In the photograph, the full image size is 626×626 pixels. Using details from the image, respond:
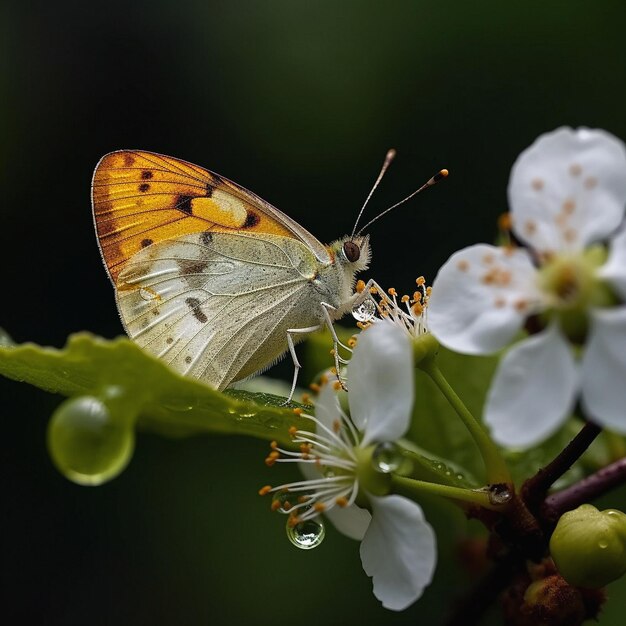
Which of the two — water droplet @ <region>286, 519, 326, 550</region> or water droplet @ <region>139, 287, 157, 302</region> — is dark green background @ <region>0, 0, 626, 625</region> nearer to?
water droplet @ <region>139, 287, 157, 302</region>

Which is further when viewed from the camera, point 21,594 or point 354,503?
point 21,594

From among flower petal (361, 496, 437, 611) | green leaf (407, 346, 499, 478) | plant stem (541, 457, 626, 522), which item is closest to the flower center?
flower petal (361, 496, 437, 611)

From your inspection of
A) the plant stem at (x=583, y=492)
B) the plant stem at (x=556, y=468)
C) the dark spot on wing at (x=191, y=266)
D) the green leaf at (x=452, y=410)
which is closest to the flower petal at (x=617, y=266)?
the plant stem at (x=556, y=468)

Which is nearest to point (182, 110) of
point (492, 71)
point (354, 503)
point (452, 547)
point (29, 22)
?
point (29, 22)

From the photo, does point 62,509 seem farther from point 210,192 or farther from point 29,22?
point 29,22

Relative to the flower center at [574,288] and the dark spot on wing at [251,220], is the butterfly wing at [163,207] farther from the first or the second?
the flower center at [574,288]

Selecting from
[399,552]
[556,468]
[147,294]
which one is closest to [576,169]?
[556,468]

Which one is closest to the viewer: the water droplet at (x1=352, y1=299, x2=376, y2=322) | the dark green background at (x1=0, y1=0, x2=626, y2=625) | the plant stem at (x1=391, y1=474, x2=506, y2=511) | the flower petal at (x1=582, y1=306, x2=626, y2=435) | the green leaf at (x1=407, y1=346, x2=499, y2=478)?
the flower petal at (x1=582, y1=306, x2=626, y2=435)

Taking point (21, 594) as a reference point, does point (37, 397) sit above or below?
above
